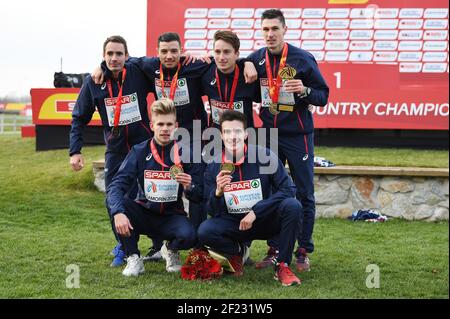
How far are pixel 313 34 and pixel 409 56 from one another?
1.49m

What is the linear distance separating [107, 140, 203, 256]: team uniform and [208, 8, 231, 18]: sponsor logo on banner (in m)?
5.97

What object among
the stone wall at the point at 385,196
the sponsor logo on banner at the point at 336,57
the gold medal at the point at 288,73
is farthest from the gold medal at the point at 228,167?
the sponsor logo on banner at the point at 336,57

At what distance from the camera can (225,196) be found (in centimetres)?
415

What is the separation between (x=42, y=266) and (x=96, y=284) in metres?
0.69

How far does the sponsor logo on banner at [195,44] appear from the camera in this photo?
9.98 meters

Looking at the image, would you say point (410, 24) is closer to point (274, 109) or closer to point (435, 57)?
point (435, 57)

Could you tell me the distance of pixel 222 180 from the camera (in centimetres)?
405

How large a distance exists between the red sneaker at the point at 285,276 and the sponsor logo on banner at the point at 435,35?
6576 millimetres

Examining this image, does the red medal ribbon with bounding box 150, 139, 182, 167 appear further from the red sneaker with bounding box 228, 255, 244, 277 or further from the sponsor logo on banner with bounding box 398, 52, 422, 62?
the sponsor logo on banner with bounding box 398, 52, 422, 62

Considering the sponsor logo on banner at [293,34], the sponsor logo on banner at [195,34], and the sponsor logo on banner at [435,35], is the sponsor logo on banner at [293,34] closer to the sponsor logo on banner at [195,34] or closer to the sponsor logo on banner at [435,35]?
the sponsor logo on banner at [195,34]

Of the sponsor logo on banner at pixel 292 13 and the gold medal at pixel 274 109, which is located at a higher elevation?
the sponsor logo on banner at pixel 292 13

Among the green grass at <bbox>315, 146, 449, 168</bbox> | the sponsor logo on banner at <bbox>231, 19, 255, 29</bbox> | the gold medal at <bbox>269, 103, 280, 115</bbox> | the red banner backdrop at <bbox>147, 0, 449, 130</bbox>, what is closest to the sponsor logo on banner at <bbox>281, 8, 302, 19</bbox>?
the red banner backdrop at <bbox>147, 0, 449, 130</bbox>

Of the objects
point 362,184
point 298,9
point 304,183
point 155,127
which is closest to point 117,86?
point 155,127
